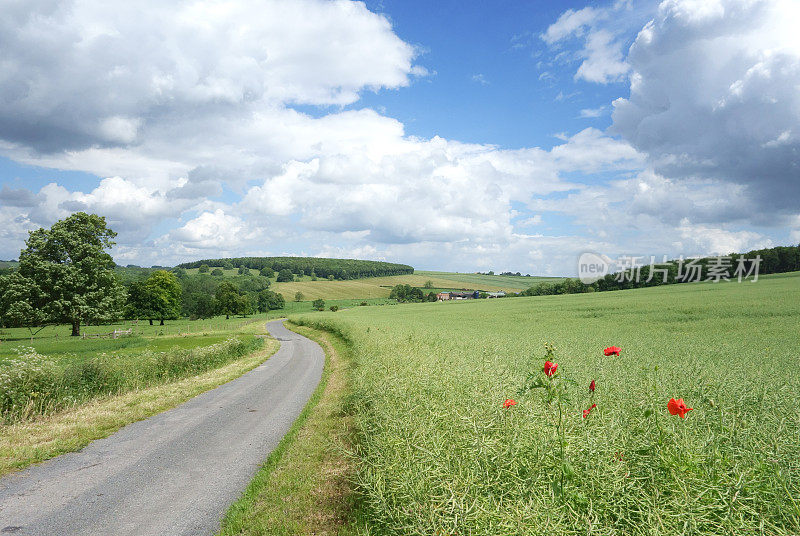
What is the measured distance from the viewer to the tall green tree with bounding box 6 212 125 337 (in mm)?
29875

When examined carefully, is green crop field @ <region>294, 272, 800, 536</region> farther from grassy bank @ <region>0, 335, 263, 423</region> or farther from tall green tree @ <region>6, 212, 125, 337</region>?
tall green tree @ <region>6, 212, 125, 337</region>

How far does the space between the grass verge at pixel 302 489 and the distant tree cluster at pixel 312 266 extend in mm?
141373

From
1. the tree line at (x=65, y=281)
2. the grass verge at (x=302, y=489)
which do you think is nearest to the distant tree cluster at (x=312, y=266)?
the tree line at (x=65, y=281)

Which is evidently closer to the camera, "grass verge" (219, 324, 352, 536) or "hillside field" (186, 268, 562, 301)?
"grass verge" (219, 324, 352, 536)

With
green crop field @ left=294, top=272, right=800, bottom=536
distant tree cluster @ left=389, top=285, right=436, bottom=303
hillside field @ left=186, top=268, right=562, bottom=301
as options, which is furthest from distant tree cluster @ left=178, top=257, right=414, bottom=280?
green crop field @ left=294, top=272, right=800, bottom=536

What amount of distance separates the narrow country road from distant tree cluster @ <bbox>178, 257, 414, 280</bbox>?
139 meters

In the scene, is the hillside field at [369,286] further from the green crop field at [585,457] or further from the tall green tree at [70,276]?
the green crop field at [585,457]

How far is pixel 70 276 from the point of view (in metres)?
30.9

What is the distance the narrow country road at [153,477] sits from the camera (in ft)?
18.5

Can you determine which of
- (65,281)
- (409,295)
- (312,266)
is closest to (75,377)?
(65,281)

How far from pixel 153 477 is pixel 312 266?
157m

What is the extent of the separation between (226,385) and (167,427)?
598cm

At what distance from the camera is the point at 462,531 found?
2918 millimetres

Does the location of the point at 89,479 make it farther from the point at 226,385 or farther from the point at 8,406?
the point at 226,385
